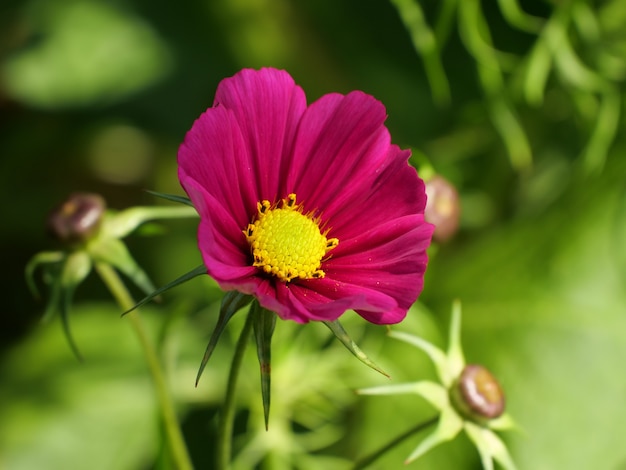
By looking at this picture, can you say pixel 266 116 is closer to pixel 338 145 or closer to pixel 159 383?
pixel 338 145

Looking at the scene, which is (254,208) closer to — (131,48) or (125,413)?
(125,413)

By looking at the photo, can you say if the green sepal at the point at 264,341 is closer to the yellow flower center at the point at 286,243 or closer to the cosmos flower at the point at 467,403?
the yellow flower center at the point at 286,243

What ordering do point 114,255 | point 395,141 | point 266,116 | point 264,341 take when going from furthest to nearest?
point 395,141, point 114,255, point 266,116, point 264,341

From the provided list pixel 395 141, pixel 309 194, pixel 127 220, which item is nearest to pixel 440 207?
pixel 309 194

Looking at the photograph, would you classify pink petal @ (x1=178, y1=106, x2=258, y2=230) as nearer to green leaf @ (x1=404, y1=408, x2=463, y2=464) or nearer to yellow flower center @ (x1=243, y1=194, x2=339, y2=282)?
yellow flower center @ (x1=243, y1=194, x2=339, y2=282)

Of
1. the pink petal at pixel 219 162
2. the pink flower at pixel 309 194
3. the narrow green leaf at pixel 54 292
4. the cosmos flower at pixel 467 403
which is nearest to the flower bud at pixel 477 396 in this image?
the cosmos flower at pixel 467 403

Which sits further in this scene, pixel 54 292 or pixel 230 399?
pixel 54 292

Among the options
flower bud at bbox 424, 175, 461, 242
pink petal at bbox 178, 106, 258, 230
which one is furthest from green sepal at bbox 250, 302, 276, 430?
flower bud at bbox 424, 175, 461, 242
